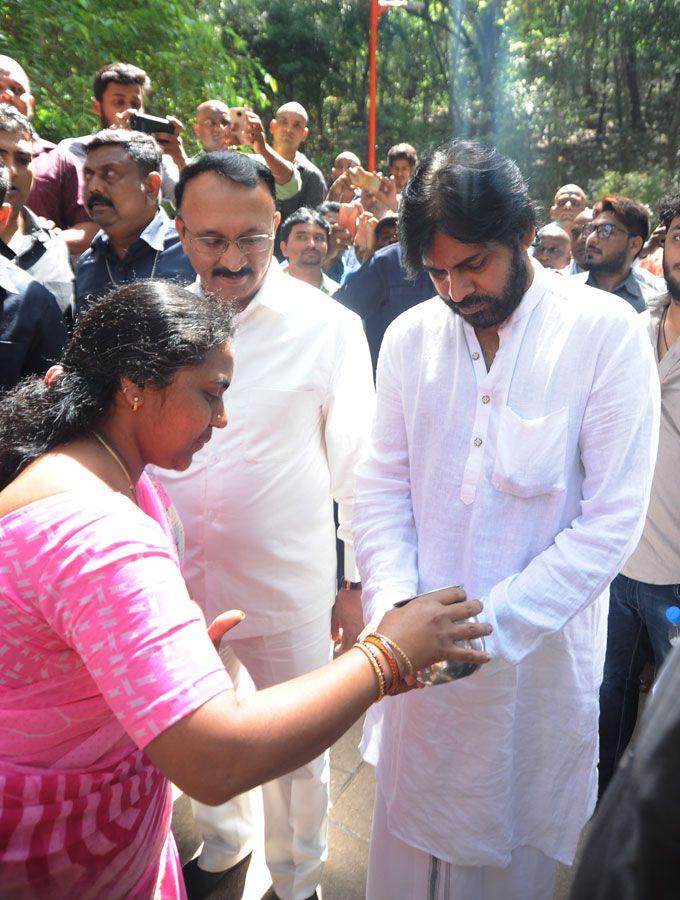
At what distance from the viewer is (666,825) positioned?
0.60m

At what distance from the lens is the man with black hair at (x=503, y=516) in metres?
1.66

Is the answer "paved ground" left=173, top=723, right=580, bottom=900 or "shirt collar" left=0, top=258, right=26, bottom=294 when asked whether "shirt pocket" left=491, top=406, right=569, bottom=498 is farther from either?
"shirt collar" left=0, top=258, right=26, bottom=294

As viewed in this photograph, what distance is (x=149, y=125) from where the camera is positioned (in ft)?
14.8

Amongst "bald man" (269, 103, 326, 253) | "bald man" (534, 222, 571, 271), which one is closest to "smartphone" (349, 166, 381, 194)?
"bald man" (269, 103, 326, 253)

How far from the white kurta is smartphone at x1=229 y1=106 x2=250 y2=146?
3339 millimetres

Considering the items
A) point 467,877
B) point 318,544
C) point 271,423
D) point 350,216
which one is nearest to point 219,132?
point 350,216

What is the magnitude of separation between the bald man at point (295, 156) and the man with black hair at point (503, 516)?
4.58 metres

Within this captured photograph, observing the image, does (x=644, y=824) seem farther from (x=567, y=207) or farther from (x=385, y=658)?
(x=567, y=207)

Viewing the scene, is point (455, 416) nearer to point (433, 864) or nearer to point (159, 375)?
point (159, 375)

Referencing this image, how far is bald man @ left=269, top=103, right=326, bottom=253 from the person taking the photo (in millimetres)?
6195

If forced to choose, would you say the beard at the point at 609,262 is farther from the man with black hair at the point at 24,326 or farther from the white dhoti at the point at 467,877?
the white dhoti at the point at 467,877

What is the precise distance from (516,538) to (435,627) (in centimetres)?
38

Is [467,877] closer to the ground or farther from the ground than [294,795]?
farther from the ground

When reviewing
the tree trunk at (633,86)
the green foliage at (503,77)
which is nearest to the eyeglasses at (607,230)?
the green foliage at (503,77)
